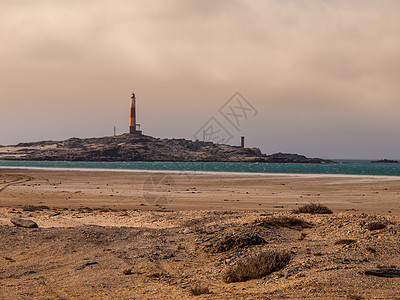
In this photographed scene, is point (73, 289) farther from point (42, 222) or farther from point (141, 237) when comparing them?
point (42, 222)

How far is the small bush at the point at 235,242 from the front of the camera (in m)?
15.5

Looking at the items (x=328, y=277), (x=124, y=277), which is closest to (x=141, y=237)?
(x=124, y=277)

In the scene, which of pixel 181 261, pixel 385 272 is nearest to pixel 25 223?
pixel 181 261

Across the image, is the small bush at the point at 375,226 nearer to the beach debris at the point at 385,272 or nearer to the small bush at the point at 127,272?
the beach debris at the point at 385,272

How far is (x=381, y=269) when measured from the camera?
11.6 meters

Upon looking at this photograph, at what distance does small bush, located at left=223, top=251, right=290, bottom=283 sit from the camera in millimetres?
12276

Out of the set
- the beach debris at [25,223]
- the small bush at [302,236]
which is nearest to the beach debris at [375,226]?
the small bush at [302,236]

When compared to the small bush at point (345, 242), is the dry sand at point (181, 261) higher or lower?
lower

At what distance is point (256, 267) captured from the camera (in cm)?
1247

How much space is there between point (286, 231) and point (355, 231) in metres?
2.87

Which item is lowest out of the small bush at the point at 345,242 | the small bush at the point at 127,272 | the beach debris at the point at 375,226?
the small bush at the point at 127,272

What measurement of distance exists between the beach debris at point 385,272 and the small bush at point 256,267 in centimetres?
243

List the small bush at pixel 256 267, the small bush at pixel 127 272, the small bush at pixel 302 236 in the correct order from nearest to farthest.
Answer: the small bush at pixel 256 267 → the small bush at pixel 127 272 → the small bush at pixel 302 236

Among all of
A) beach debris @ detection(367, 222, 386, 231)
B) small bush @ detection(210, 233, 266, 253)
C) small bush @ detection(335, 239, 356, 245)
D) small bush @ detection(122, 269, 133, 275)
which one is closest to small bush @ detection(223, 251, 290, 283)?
small bush @ detection(210, 233, 266, 253)
